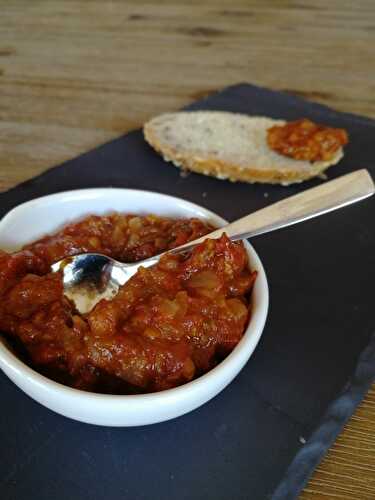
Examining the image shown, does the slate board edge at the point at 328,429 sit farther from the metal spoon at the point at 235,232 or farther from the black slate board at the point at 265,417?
the metal spoon at the point at 235,232

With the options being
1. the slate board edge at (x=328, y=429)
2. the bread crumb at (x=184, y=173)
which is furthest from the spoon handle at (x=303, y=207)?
the bread crumb at (x=184, y=173)

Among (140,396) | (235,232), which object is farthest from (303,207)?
(140,396)

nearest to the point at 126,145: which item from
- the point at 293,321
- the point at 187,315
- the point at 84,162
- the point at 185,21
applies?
the point at 84,162

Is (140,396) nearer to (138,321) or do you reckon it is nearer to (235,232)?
(138,321)

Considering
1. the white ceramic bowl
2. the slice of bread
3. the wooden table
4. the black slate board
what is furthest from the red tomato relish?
the wooden table

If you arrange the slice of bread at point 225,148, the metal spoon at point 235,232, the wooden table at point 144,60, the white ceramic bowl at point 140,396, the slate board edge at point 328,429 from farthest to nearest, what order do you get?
the wooden table at point 144,60
the slice of bread at point 225,148
the metal spoon at point 235,232
the slate board edge at point 328,429
the white ceramic bowl at point 140,396

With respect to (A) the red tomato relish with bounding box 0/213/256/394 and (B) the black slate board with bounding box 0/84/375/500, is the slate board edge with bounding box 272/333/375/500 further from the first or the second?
(A) the red tomato relish with bounding box 0/213/256/394

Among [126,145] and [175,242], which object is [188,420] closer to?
[175,242]
